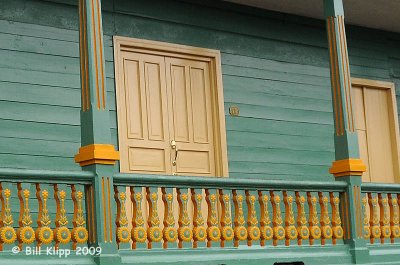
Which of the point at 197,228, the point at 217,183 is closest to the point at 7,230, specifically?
the point at 197,228

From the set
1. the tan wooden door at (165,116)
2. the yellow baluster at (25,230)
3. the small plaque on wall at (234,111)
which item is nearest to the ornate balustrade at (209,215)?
the tan wooden door at (165,116)

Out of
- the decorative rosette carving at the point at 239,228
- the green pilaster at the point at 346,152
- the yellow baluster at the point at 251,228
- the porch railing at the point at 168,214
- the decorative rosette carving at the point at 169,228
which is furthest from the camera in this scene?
the green pilaster at the point at 346,152

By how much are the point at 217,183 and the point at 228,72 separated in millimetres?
2783

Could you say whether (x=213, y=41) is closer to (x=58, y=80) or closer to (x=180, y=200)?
(x=58, y=80)

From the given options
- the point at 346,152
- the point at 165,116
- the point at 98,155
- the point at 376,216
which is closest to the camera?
the point at 98,155

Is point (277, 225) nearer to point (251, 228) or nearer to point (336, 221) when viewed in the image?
point (251, 228)

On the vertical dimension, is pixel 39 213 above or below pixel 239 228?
above

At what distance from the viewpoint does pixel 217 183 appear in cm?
791

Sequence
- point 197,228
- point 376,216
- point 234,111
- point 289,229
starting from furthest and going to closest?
point 234,111 < point 376,216 < point 289,229 < point 197,228

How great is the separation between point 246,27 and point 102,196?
428 centimetres

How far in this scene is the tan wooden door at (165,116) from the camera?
31.2ft

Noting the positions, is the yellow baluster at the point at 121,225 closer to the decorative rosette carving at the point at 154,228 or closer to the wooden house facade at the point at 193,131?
the wooden house facade at the point at 193,131

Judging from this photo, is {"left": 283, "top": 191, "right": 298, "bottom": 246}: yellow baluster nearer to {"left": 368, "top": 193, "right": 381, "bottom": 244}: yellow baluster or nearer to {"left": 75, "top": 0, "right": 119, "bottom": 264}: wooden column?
{"left": 368, "top": 193, "right": 381, "bottom": 244}: yellow baluster

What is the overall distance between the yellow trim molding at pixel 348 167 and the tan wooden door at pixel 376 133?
8.76 ft
